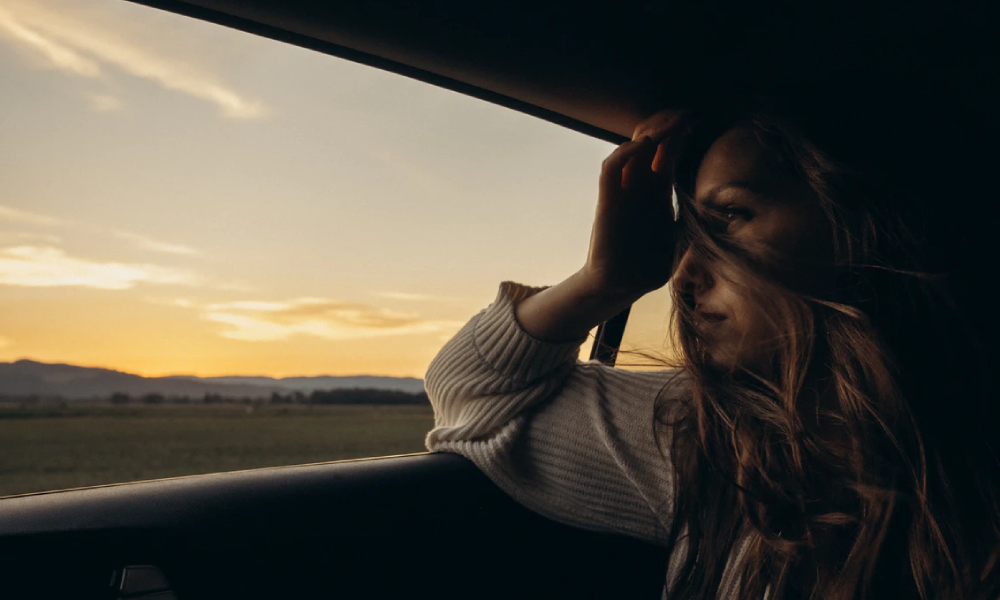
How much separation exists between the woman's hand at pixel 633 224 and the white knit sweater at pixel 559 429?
20 centimetres

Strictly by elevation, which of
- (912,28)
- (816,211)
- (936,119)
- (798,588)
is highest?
(912,28)

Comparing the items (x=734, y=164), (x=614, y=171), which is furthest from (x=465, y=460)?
(x=734, y=164)

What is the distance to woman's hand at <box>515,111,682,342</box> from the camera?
3.57 ft

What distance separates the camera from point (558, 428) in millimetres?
1217

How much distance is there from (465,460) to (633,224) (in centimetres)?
66

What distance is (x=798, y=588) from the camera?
97 cm

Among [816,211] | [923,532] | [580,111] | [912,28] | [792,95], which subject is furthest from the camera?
[580,111]

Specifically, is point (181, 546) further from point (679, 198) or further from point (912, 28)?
point (912, 28)

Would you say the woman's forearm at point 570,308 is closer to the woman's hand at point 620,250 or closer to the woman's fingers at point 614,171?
the woman's hand at point 620,250

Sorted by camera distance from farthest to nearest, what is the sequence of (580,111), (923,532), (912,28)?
(580,111), (912,28), (923,532)

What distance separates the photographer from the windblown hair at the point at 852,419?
0.88 meters

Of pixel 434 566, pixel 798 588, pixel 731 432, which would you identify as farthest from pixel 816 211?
pixel 434 566

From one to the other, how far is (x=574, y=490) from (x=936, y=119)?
98 centimetres

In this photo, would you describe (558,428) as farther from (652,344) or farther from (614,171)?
(614,171)
